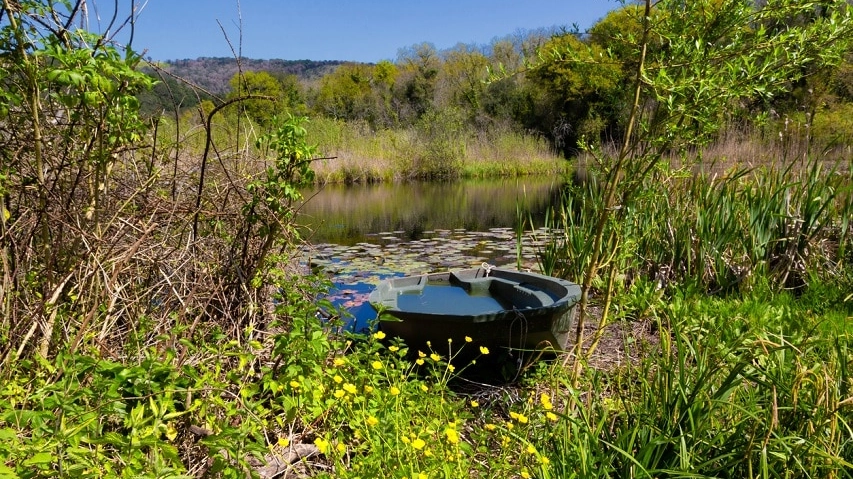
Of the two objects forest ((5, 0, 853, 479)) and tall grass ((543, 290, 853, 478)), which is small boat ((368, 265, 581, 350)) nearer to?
forest ((5, 0, 853, 479))

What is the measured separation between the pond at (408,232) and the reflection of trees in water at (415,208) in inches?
0.7

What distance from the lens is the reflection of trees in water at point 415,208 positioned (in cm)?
900

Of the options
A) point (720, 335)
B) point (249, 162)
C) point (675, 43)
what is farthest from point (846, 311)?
point (249, 162)

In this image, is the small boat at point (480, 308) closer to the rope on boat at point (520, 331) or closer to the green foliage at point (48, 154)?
the rope on boat at point (520, 331)

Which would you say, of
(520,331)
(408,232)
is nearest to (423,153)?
(408,232)

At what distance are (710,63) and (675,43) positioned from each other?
0.25m

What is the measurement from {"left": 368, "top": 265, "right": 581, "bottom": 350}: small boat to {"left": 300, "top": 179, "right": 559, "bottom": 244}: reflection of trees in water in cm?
279

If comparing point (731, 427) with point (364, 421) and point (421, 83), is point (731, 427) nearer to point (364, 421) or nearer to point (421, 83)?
point (364, 421)

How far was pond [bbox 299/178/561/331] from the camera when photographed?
5301 mm

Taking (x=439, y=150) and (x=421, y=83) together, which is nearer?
(x=439, y=150)

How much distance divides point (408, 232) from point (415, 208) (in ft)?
9.72

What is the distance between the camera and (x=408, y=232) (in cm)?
869

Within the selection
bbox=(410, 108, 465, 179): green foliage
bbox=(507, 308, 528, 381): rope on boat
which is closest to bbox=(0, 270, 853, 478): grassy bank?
bbox=(507, 308, 528, 381): rope on boat

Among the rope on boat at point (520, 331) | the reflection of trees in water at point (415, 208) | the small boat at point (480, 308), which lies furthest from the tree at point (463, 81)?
the rope on boat at point (520, 331)
